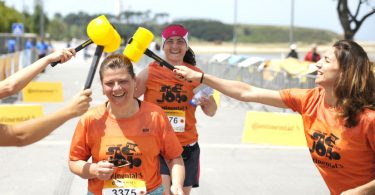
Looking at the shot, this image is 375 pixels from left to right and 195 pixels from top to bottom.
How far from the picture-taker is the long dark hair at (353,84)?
355 centimetres

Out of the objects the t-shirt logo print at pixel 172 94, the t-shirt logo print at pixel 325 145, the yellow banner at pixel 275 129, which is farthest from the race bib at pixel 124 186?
the yellow banner at pixel 275 129

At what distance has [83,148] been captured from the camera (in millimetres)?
3619

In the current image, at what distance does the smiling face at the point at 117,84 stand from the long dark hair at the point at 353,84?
1.26m

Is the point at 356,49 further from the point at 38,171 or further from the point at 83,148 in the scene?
the point at 38,171

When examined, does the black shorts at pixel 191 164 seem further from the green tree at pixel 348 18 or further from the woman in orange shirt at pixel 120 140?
the green tree at pixel 348 18

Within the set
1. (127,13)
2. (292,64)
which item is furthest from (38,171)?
(127,13)

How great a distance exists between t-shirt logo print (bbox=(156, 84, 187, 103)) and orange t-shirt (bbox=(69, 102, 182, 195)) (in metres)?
1.60

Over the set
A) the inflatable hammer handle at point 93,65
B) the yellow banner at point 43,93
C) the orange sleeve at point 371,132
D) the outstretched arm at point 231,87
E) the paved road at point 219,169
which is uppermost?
the inflatable hammer handle at point 93,65

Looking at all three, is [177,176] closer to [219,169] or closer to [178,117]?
[178,117]

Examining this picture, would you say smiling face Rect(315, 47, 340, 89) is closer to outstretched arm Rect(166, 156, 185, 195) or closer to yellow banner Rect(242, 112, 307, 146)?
outstretched arm Rect(166, 156, 185, 195)

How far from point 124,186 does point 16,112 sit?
7676mm

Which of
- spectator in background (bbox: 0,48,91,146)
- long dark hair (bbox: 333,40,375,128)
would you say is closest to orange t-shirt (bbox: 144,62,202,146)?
long dark hair (bbox: 333,40,375,128)

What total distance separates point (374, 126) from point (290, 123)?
24.1ft

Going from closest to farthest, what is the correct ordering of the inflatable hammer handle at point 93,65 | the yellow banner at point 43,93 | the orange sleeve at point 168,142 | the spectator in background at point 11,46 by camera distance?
1. the inflatable hammer handle at point 93,65
2. the orange sleeve at point 168,142
3. the yellow banner at point 43,93
4. the spectator in background at point 11,46
